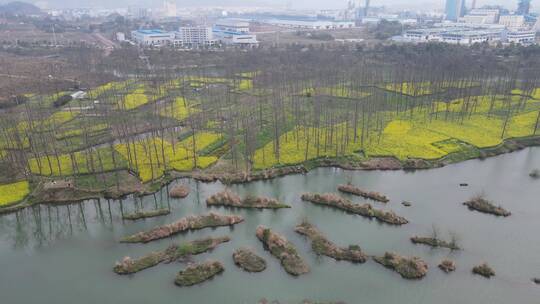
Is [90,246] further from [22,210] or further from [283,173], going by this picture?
[283,173]

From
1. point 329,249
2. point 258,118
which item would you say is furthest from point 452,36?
point 329,249

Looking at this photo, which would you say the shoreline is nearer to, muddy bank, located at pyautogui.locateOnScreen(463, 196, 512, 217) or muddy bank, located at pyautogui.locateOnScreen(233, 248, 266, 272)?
muddy bank, located at pyautogui.locateOnScreen(463, 196, 512, 217)

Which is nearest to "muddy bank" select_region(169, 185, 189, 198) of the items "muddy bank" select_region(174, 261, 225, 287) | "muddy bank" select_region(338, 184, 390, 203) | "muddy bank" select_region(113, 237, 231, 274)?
"muddy bank" select_region(113, 237, 231, 274)

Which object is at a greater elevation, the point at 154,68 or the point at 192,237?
the point at 154,68

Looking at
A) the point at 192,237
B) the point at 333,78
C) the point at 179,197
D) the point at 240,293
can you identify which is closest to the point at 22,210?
the point at 179,197

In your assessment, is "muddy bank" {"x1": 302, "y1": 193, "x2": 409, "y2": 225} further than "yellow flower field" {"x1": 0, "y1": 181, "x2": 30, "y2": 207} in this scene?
No

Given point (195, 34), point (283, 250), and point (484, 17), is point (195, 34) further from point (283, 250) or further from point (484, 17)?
point (484, 17)
